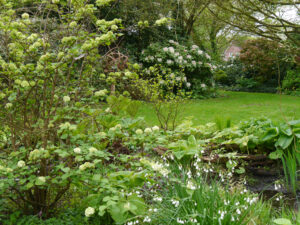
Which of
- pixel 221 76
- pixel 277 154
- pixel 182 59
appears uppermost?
pixel 182 59

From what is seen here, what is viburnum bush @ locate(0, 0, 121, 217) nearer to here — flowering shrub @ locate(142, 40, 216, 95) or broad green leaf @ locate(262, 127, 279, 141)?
broad green leaf @ locate(262, 127, 279, 141)

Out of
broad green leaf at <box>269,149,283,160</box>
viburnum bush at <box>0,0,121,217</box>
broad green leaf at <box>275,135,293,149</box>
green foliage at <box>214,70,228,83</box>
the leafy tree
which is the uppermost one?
the leafy tree

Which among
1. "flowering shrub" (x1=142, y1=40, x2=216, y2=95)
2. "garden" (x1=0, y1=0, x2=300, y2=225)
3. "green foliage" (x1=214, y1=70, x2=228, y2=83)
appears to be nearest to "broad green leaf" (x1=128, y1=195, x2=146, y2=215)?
"garden" (x1=0, y1=0, x2=300, y2=225)

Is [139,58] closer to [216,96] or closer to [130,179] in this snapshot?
[216,96]

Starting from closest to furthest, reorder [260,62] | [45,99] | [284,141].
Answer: [45,99]
[284,141]
[260,62]

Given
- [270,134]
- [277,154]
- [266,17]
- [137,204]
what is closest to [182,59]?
[266,17]

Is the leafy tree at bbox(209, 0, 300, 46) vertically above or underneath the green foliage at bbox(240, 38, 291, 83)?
above

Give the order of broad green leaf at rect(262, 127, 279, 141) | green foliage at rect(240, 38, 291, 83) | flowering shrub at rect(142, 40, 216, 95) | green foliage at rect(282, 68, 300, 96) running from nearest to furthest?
broad green leaf at rect(262, 127, 279, 141) → flowering shrub at rect(142, 40, 216, 95) → green foliage at rect(282, 68, 300, 96) → green foliage at rect(240, 38, 291, 83)

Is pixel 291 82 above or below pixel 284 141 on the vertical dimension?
below

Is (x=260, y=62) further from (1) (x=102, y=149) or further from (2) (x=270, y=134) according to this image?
(1) (x=102, y=149)

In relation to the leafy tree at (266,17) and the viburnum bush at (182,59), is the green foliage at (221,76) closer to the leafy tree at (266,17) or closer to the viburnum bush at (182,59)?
the viburnum bush at (182,59)

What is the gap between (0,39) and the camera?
8.54 ft

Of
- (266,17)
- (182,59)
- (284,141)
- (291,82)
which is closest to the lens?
(284,141)

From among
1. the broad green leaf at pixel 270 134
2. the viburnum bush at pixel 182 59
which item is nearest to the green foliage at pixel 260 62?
the viburnum bush at pixel 182 59
